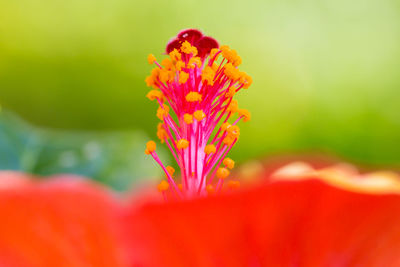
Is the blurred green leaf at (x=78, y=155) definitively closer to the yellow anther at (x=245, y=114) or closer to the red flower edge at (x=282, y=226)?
the yellow anther at (x=245, y=114)

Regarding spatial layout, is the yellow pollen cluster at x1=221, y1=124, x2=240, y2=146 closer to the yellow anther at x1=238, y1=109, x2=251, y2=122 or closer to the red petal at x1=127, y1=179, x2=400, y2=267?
the yellow anther at x1=238, y1=109, x2=251, y2=122

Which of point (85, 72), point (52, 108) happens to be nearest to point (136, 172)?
point (52, 108)

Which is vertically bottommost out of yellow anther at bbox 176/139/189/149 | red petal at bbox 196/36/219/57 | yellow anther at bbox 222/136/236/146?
yellow anther at bbox 176/139/189/149

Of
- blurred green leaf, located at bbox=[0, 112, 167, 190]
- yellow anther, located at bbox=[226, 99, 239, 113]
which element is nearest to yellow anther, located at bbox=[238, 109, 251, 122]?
yellow anther, located at bbox=[226, 99, 239, 113]

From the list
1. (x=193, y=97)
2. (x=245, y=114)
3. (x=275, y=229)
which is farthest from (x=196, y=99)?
(x=275, y=229)

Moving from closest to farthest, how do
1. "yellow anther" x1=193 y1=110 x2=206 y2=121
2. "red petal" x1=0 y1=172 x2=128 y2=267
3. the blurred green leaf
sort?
"red petal" x1=0 y1=172 x2=128 y2=267 → "yellow anther" x1=193 y1=110 x2=206 y2=121 → the blurred green leaf

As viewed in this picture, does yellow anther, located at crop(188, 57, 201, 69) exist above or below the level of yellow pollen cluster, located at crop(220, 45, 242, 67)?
below

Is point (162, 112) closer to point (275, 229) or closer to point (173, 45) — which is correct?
point (173, 45)

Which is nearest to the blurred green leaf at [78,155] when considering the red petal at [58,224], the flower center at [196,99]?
the flower center at [196,99]
